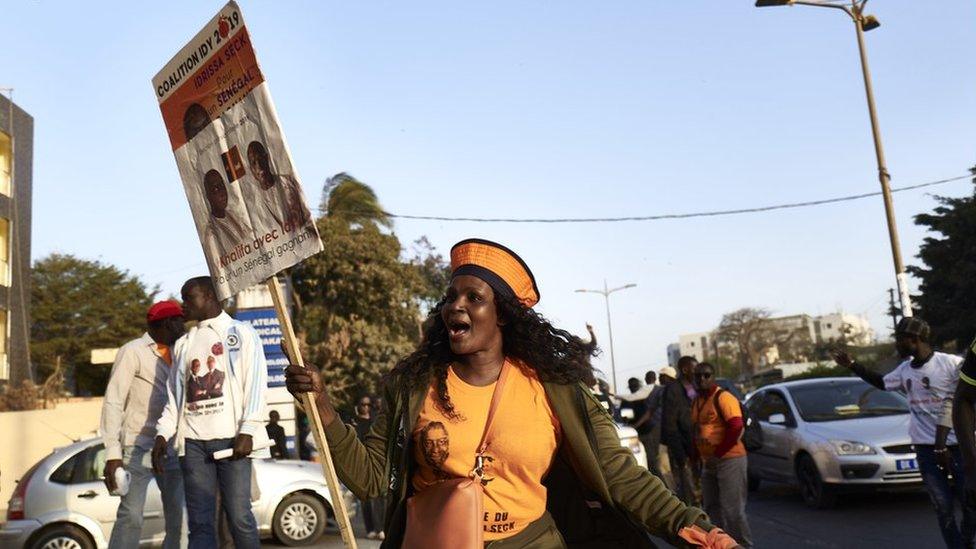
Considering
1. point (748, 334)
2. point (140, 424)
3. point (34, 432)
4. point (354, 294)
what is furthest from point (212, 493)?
point (748, 334)

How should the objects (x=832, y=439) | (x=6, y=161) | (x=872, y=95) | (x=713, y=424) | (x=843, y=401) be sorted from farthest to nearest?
(x=6, y=161) → (x=872, y=95) → (x=843, y=401) → (x=832, y=439) → (x=713, y=424)

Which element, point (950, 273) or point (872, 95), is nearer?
point (872, 95)

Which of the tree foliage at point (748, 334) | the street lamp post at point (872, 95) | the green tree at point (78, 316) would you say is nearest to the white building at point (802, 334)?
the tree foliage at point (748, 334)

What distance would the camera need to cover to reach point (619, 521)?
315cm

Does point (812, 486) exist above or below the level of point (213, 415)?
below

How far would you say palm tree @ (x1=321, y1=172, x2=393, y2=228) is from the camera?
34969 millimetres

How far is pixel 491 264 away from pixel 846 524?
8011 mm

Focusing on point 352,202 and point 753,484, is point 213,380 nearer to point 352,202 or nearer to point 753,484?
point 753,484

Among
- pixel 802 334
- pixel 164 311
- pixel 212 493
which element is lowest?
pixel 802 334

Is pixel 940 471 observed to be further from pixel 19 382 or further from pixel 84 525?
pixel 19 382

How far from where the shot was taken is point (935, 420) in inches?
270

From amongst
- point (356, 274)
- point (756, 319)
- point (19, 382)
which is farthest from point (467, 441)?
point (756, 319)

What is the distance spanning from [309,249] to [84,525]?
776 centimetres

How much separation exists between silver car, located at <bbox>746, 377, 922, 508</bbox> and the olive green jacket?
8.63 metres
